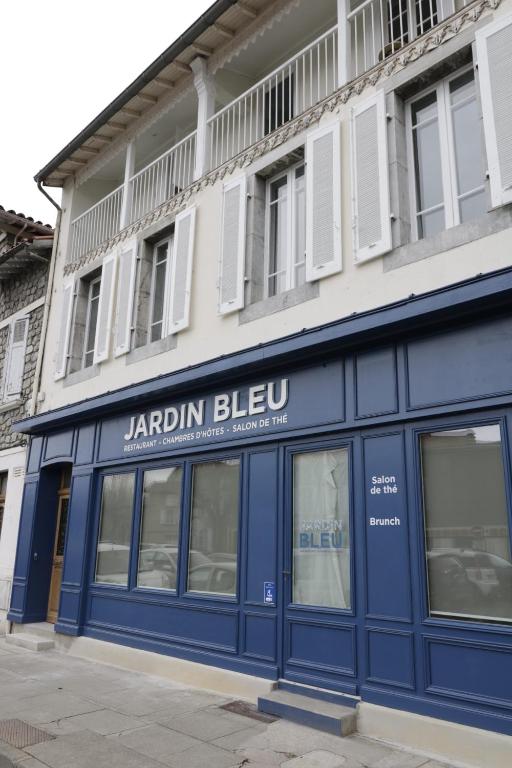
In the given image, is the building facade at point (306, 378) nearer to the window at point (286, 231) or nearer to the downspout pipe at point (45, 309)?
the window at point (286, 231)

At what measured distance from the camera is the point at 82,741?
5.03 meters

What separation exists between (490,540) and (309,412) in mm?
2230

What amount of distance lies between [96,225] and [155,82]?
111 inches

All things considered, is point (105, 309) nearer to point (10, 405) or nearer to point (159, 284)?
point (159, 284)

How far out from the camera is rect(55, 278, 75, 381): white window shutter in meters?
10.7

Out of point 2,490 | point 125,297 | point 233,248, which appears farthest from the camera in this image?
point 2,490

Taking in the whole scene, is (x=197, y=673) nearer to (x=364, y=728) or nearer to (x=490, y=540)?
(x=364, y=728)

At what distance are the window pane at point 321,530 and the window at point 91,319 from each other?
5.63m

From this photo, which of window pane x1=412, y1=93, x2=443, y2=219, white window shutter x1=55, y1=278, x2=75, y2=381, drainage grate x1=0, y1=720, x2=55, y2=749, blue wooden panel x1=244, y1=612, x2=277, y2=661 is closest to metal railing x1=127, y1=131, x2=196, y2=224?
white window shutter x1=55, y1=278, x2=75, y2=381

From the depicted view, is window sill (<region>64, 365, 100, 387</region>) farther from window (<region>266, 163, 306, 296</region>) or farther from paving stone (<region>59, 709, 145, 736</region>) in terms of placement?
paving stone (<region>59, 709, 145, 736</region>)

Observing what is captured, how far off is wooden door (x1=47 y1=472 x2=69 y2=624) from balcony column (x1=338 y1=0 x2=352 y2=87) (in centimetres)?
786

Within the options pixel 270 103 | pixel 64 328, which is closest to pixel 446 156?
pixel 270 103

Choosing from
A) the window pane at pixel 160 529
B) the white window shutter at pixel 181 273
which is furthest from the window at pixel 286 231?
the window pane at pixel 160 529

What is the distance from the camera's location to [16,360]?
40.2 feet
